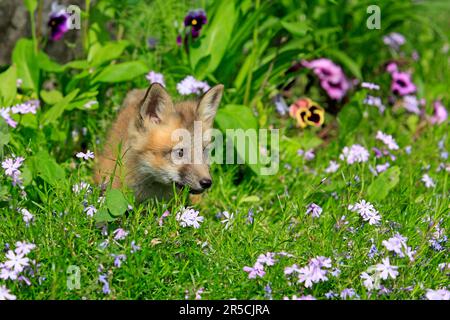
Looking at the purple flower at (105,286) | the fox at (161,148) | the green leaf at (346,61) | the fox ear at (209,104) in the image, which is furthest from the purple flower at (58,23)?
the purple flower at (105,286)

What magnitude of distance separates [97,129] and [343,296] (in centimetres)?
265

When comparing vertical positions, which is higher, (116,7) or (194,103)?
(116,7)

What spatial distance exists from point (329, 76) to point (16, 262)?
377 centimetres

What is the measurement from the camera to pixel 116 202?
11.7ft

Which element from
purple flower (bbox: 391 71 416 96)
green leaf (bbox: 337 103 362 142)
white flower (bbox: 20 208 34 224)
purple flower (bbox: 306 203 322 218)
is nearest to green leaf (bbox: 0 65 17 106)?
white flower (bbox: 20 208 34 224)

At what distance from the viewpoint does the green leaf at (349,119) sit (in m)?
5.54

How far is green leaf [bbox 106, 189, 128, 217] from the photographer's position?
3.52 metres
